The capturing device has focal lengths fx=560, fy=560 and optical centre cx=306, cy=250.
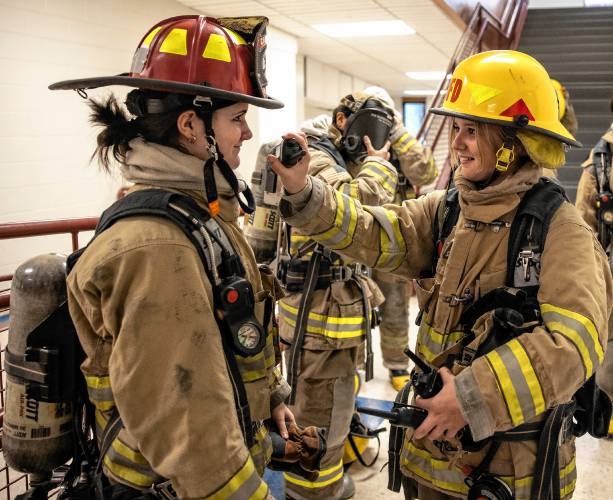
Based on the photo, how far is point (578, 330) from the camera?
1481 millimetres

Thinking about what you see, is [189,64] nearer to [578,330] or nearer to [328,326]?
[578,330]

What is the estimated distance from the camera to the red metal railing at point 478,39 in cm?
712

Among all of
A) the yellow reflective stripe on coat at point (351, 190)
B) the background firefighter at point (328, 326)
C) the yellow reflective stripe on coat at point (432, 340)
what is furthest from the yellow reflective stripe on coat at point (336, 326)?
the yellow reflective stripe on coat at point (432, 340)

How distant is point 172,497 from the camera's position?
1244 mm

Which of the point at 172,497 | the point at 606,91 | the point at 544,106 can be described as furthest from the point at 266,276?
the point at 606,91

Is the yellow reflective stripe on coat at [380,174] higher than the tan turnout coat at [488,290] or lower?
higher

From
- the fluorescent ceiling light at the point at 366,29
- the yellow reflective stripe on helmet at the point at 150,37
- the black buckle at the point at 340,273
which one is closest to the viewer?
the yellow reflective stripe on helmet at the point at 150,37

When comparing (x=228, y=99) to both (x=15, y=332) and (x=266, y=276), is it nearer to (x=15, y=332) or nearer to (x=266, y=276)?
(x=266, y=276)

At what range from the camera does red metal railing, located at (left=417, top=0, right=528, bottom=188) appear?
280 inches

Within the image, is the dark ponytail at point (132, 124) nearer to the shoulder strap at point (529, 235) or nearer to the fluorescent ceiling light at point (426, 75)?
the shoulder strap at point (529, 235)

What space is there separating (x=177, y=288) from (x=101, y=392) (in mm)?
361

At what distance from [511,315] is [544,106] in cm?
69

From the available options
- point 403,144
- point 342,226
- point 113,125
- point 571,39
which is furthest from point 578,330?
point 571,39

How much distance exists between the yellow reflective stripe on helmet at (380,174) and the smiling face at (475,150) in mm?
1078
